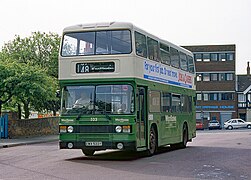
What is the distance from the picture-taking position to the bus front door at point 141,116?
18172mm

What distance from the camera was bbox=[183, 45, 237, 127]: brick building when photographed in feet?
279

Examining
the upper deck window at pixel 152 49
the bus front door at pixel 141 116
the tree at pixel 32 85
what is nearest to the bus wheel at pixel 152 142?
the bus front door at pixel 141 116

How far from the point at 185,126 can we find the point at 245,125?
5116 cm

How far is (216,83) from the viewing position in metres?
85.6

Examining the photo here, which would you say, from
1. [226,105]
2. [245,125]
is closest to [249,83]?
[226,105]

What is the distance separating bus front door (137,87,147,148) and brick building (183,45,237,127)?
219 ft

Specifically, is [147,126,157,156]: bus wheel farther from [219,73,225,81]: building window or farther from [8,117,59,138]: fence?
[219,73,225,81]: building window

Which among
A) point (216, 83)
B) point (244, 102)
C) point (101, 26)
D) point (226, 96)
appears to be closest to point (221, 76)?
point (216, 83)

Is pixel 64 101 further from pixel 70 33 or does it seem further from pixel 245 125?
pixel 245 125

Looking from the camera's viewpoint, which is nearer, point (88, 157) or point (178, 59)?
point (88, 157)

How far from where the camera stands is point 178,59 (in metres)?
24.3

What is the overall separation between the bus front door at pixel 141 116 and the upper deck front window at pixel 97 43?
1.62 meters

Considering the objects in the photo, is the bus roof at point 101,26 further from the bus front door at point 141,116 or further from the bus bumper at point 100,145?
the bus bumper at point 100,145

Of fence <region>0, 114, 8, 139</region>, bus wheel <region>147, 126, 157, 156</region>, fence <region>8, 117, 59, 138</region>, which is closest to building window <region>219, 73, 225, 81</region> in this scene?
fence <region>8, 117, 59, 138</region>
